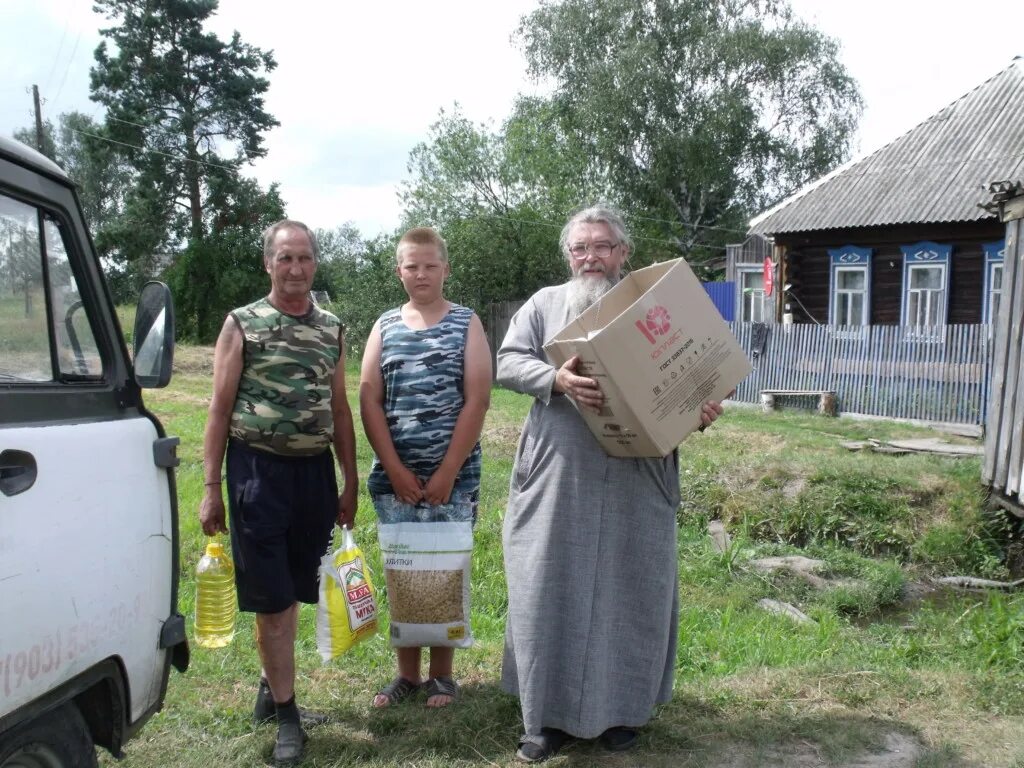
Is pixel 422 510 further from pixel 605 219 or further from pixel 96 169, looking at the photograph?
pixel 96 169

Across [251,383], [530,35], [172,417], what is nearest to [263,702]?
[251,383]

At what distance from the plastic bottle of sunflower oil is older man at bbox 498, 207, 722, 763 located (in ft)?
3.38

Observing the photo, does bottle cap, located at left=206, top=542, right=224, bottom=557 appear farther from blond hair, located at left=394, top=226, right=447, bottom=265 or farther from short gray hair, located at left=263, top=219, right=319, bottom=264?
blond hair, located at left=394, top=226, right=447, bottom=265

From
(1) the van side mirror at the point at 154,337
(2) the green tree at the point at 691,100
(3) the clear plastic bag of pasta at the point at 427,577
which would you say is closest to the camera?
(1) the van side mirror at the point at 154,337

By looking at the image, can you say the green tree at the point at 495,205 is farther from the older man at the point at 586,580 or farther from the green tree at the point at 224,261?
the older man at the point at 586,580

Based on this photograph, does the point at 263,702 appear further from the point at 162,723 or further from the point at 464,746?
the point at 464,746

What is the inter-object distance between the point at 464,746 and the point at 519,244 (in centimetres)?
2002

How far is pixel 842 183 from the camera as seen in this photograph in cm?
1736

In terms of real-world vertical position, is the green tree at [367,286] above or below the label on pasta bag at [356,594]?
above

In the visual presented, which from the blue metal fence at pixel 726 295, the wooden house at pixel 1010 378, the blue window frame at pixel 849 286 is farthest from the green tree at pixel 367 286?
the wooden house at pixel 1010 378

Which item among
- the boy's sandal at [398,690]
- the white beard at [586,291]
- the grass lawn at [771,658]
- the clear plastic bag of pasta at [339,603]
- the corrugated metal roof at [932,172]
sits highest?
the corrugated metal roof at [932,172]

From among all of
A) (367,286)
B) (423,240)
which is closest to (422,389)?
(423,240)

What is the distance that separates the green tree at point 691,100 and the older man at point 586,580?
972 inches

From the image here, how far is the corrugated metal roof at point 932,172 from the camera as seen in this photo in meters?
15.4
